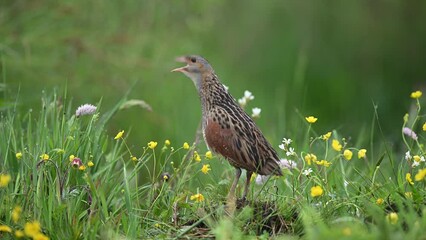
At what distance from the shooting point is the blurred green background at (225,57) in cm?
1094

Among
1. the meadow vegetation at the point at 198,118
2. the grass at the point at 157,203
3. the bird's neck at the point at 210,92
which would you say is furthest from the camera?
the bird's neck at the point at 210,92

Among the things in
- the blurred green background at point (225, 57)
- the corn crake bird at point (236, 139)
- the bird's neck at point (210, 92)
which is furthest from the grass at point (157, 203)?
the blurred green background at point (225, 57)

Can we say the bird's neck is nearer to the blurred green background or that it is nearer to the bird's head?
the bird's head

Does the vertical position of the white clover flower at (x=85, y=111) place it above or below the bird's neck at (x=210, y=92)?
below

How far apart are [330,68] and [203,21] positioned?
270 inches

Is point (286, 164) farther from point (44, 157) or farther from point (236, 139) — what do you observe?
point (44, 157)

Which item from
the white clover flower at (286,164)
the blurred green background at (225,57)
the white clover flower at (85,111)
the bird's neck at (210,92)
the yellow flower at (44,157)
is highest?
the blurred green background at (225,57)

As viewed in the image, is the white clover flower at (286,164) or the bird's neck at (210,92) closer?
the white clover flower at (286,164)

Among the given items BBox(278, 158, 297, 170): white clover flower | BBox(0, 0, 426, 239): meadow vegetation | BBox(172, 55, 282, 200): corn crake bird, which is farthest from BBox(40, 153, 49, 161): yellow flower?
BBox(278, 158, 297, 170): white clover flower

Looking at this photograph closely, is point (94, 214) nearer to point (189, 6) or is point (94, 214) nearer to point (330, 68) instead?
point (189, 6)

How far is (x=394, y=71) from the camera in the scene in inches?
719

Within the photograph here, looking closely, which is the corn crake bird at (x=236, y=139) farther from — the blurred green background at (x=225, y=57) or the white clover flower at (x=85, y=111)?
the blurred green background at (x=225, y=57)

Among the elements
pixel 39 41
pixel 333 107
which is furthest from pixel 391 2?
pixel 39 41

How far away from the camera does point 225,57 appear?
1805 cm
